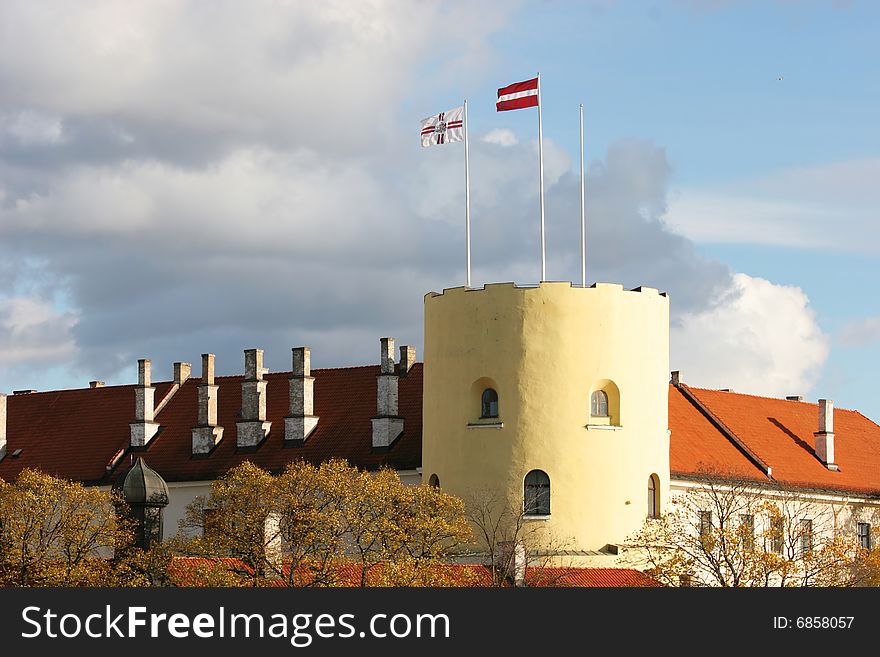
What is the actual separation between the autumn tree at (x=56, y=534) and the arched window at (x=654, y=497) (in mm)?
20196

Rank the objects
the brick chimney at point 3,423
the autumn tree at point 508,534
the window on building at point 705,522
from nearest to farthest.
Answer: the autumn tree at point 508,534 → the window on building at point 705,522 → the brick chimney at point 3,423

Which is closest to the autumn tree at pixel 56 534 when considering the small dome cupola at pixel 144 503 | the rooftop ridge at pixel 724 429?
the small dome cupola at pixel 144 503

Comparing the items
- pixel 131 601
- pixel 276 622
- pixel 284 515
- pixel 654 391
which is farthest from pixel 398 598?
pixel 654 391

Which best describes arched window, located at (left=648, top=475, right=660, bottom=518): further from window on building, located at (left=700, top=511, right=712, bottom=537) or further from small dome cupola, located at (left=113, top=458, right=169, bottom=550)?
small dome cupola, located at (left=113, top=458, right=169, bottom=550)

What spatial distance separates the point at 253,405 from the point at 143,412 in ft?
22.8

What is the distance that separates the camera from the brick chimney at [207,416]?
85.9 metres

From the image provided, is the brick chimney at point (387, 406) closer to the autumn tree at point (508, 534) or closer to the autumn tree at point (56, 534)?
the autumn tree at point (508, 534)

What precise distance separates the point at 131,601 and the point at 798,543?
168ft

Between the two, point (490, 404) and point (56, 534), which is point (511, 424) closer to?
point (490, 404)

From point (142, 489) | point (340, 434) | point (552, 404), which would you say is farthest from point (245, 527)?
point (340, 434)

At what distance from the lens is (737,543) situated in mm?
63500

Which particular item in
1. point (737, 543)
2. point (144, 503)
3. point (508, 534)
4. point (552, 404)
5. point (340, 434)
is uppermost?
point (552, 404)

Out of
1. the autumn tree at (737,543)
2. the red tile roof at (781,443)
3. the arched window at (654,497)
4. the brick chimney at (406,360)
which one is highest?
the brick chimney at (406,360)

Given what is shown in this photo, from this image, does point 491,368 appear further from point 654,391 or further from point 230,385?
point 230,385
